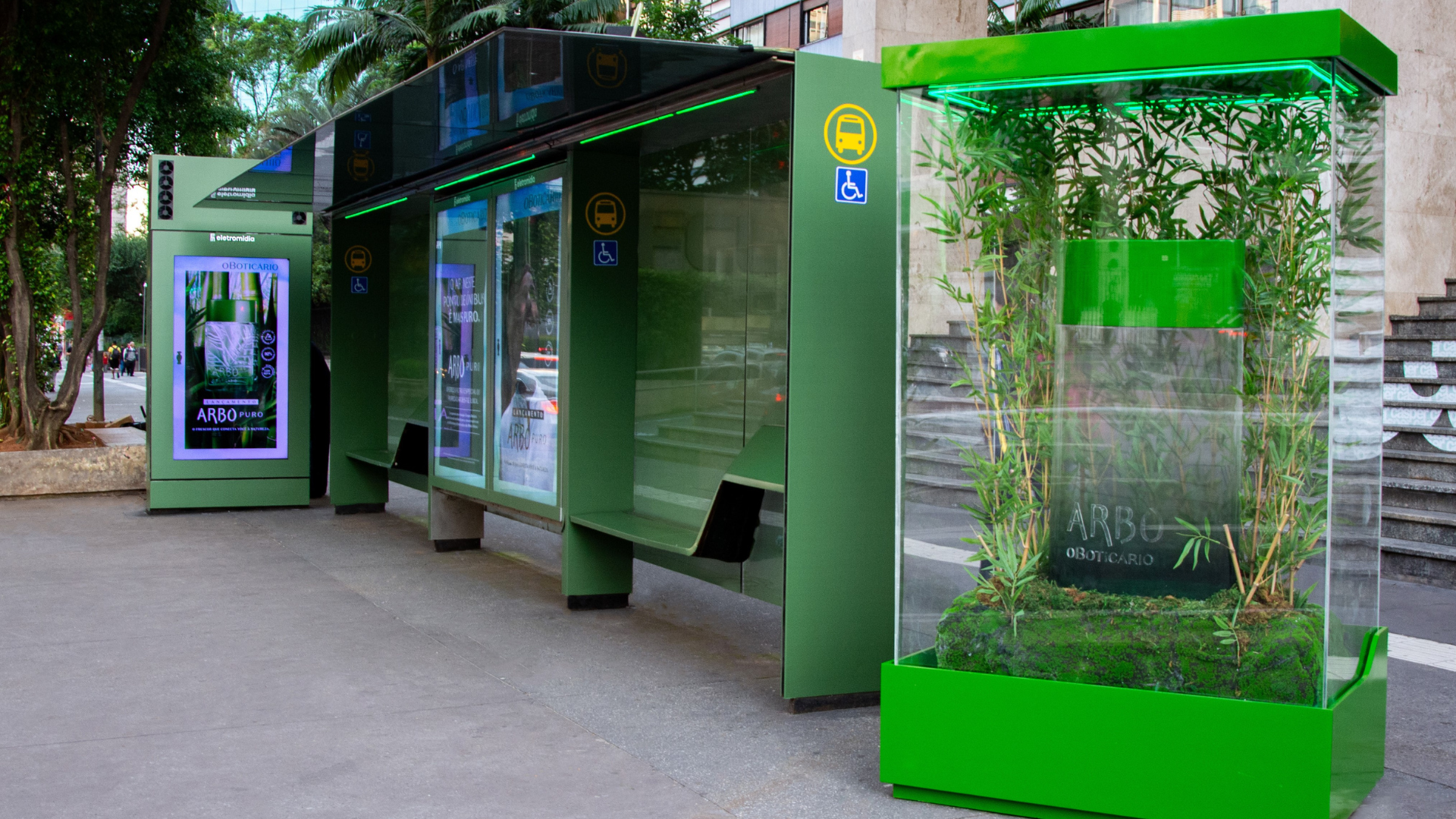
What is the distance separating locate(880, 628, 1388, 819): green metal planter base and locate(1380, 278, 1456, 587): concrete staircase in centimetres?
438

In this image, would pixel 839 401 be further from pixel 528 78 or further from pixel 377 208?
pixel 377 208

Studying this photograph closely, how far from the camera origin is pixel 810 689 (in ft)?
16.2

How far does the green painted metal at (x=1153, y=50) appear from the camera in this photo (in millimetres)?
3627

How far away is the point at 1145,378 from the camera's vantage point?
13.4 feet

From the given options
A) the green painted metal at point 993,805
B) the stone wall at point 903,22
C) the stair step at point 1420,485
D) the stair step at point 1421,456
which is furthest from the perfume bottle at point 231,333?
the stair step at point 1421,456

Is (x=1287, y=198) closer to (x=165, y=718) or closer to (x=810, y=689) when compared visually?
(x=810, y=689)

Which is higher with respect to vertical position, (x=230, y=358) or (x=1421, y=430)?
(x=230, y=358)

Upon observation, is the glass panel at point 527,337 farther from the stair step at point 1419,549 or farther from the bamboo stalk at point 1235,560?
the stair step at point 1419,549

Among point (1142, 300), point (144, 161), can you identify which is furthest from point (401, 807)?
point (144, 161)

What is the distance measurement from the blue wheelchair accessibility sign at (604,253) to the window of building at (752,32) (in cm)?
3885

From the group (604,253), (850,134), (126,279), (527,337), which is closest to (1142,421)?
(850,134)

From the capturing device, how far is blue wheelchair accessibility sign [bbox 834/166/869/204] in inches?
194

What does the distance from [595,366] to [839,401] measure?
2.17m

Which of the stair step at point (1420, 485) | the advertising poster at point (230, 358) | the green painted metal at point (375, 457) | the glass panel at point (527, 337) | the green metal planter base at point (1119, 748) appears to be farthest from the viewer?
the advertising poster at point (230, 358)
